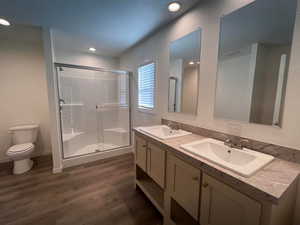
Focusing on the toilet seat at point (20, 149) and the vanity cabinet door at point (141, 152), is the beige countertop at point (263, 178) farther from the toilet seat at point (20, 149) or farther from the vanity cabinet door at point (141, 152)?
the toilet seat at point (20, 149)

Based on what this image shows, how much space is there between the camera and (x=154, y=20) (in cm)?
194

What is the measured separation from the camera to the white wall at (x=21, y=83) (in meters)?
2.57

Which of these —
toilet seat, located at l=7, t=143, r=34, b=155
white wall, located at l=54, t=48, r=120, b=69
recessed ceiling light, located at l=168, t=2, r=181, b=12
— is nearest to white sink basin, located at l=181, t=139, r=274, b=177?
recessed ceiling light, located at l=168, t=2, r=181, b=12

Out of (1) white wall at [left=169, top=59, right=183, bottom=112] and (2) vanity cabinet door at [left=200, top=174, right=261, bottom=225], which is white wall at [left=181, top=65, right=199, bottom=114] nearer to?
(1) white wall at [left=169, top=59, right=183, bottom=112]

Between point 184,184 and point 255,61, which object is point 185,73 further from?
point 184,184

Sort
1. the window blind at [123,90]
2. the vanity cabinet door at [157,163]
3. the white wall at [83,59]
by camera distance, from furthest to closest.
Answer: the window blind at [123,90], the white wall at [83,59], the vanity cabinet door at [157,163]

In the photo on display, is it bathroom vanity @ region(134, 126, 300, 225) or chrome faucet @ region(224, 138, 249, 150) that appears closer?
bathroom vanity @ region(134, 126, 300, 225)

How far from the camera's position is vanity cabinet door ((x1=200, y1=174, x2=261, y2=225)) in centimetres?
76

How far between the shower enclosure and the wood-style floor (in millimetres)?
752

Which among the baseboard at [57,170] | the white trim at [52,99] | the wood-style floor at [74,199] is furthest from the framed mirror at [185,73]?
the baseboard at [57,170]

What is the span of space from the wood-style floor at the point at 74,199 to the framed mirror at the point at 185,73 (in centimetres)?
137

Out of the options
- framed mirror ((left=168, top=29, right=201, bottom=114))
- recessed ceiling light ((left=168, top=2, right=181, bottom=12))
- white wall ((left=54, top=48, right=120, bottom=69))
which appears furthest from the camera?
white wall ((left=54, top=48, right=120, bottom=69))

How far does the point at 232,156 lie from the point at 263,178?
417 millimetres

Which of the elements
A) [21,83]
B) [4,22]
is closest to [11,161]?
[21,83]
